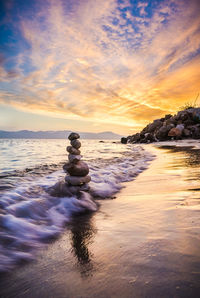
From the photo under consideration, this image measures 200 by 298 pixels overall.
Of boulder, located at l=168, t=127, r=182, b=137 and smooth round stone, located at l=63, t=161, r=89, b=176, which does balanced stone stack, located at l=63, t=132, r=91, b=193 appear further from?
boulder, located at l=168, t=127, r=182, b=137

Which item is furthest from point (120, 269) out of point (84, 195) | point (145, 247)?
point (84, 195)

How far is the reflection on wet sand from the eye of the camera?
4.63 ft

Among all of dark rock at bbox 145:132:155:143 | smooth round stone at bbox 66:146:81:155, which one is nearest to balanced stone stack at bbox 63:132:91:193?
smooth round stone at bbox 66:146:81:155

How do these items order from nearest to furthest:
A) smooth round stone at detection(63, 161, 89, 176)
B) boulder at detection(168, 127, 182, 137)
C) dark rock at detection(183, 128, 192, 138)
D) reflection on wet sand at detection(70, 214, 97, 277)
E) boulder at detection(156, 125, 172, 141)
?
reflection on wet sand at detection(70, 214, 97, 277)
smooth round stone at detection(63, 161, 89, 176)
dark rock at detection(183, 128, 192, 138)
boulder at detection(168, 127, 182, 137)
boulder at detection(156, 125, 172, 141)

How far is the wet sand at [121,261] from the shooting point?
44.2 inches

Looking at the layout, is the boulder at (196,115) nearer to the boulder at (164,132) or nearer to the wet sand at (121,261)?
the boulder at (164,132)

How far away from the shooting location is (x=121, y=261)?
4.64ft

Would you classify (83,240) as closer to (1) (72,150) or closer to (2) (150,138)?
(1) (72,150)

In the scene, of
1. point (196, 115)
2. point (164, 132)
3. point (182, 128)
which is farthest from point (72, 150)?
point (196, 115)

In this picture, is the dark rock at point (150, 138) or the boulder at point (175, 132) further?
the dark rock at point (150, 138)

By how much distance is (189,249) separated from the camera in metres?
1.47

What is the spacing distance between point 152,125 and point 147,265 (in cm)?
4028

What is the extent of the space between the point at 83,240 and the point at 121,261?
0.62m

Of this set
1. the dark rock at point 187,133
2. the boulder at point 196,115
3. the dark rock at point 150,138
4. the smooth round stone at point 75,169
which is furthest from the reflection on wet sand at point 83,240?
the dark rock at point 150,138
